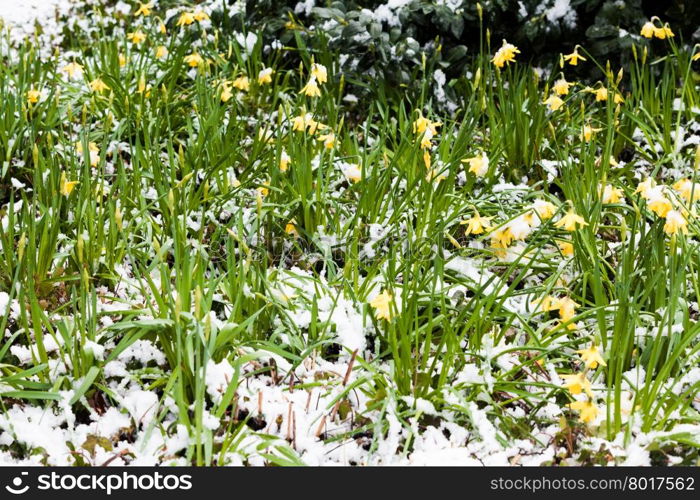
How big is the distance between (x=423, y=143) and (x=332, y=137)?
0.39 m

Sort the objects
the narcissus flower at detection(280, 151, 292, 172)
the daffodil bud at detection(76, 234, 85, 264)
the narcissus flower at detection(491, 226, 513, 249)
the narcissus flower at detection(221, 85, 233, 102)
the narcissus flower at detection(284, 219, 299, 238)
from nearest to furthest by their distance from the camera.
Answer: the daffodil bud at detection(76, 234, 85, 264), the narcissus flower at detection(491, 226, 513, 249), the narcissus flower at detection(284, 219, 299, 238), the narcissus flower at detection(280, 151, 292, 172), the narcissus flower at detection(221, 85, 233, 102)

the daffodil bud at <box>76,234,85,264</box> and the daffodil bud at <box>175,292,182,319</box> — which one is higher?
the daffodil bud at <box>175,292,182,319</box>

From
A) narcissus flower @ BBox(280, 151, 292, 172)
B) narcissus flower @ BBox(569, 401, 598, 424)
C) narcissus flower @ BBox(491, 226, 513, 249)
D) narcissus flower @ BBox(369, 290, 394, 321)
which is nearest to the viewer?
narcissus flower @ BBox(569, 401, 598, 424)

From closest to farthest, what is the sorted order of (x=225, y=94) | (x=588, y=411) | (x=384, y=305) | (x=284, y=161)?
(x=588, y=411), (x=384, y=305), (x=284, y=161), (x=225, y=94)

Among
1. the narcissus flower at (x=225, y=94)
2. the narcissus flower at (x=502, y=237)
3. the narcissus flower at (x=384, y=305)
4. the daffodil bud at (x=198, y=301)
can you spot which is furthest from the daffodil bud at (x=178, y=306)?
the narcissus flower at (x=225, y=94)

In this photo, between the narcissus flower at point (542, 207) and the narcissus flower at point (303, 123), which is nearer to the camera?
the narcissus flower at point (542, 207)

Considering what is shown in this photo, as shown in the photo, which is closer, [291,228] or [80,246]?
[80,246]

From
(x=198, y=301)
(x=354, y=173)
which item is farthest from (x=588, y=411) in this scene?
(x=354, y=173)

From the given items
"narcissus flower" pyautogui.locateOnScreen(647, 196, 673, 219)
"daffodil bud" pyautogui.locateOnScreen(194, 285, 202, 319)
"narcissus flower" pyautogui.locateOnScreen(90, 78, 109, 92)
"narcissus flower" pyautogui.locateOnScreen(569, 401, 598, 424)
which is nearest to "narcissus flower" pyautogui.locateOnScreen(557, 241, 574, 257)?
"narcissus flower" pyautogui.locateOnScreen(647, 196, 673, 219)

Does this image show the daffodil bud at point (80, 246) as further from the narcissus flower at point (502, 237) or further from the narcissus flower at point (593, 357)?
the narcissus flower at point (593, 357)
